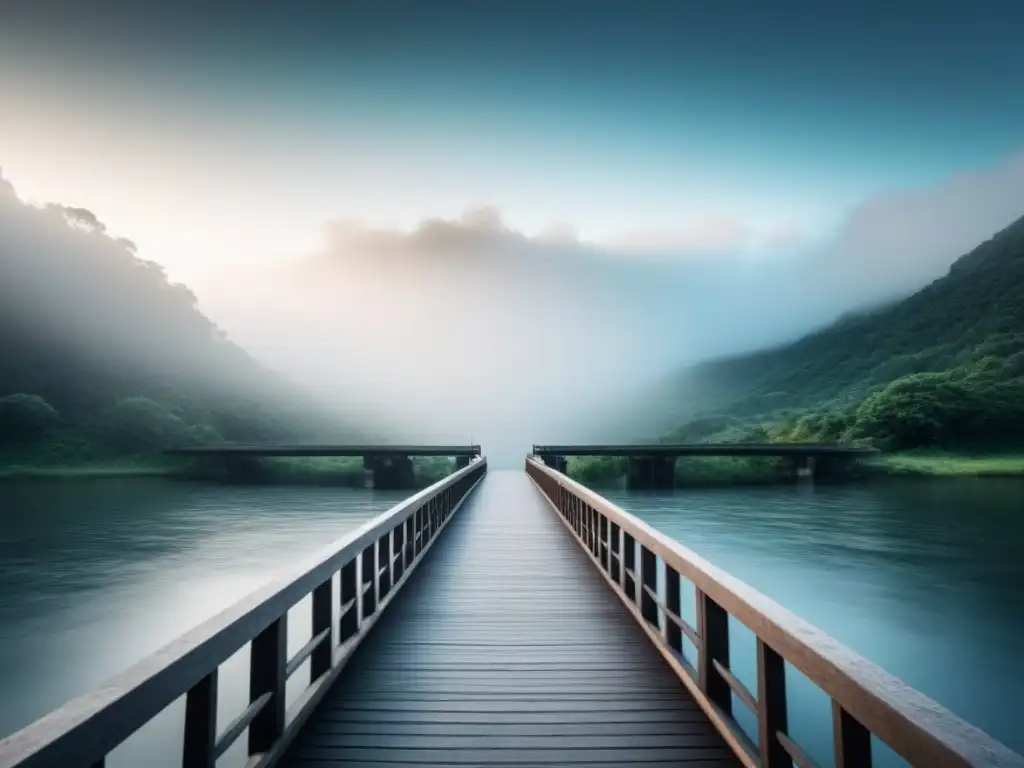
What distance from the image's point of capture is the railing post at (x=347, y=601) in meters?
4.50

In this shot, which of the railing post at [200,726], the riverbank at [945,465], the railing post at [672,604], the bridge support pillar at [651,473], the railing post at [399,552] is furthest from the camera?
the riverbank at [945,465]

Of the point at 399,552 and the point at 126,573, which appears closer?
the point at 399,552

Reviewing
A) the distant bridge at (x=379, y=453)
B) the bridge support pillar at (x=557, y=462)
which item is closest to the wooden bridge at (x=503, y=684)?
the bridge support pillar at (x=557, y=462)

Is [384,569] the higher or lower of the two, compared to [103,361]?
A: lower

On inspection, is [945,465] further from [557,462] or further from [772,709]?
[772,709]

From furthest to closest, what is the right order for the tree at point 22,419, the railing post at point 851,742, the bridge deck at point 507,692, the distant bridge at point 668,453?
1. the tree at point 22,419
2. the distant bridge at point 668,453
3. the bridge deck at point 507,692
4. the railing post at point 851,742

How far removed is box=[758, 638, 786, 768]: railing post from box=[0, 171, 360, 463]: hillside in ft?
269

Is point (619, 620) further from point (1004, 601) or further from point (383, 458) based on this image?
point (383, 458)

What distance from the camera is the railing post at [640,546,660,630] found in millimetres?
5148

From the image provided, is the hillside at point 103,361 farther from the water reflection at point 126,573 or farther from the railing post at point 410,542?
the railing post at point 410,542

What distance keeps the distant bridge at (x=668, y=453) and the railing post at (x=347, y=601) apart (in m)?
35.1

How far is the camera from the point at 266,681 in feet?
9.53

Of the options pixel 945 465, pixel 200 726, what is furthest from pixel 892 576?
pixel 945 465

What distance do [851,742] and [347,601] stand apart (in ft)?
11.1
